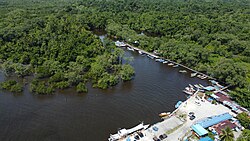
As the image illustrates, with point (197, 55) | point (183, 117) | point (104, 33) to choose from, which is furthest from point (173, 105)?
point (104, 33)

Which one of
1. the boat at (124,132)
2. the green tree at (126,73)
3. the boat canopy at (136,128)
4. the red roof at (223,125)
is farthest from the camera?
the green tree at (126,73)

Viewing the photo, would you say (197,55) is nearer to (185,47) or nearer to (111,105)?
(185,47)

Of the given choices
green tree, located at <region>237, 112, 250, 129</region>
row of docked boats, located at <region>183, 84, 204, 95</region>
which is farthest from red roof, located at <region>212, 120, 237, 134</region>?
row of docked boats, located at <region>183, 84, 204, 95</region>

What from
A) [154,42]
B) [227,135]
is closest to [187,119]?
[227,135]

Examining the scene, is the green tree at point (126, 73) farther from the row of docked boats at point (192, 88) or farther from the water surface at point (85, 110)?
the row of docked boats at point (192, 88)

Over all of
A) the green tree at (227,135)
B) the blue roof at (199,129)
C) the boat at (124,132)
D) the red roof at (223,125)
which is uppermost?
the green tree at (227,135)

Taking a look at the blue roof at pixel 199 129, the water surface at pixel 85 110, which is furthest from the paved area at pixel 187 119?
the water surface at pixel 85 110
